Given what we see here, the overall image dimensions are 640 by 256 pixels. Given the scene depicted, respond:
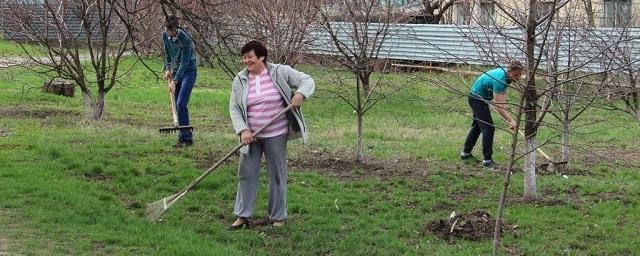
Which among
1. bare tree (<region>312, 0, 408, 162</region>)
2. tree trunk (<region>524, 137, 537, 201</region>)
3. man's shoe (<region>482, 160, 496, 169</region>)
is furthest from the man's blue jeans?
tree trunk (<region>524, 137, 537, 201</region>)

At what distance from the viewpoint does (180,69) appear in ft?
32.8

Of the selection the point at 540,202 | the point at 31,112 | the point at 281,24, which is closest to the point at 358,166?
the point at 540,202

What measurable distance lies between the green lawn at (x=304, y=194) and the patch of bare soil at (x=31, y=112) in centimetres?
16

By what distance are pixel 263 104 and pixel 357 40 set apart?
4.21m

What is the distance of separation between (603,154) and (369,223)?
546 centimetres

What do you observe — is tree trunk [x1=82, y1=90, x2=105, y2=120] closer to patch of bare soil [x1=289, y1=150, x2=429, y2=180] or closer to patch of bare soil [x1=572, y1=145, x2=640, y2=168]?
patch of bare soil [x1=289, y1=150, x2=429, y2=180]

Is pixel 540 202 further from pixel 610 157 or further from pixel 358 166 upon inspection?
pixel 610 157

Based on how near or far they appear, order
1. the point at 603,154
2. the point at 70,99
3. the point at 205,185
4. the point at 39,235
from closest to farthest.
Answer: the point at 39,235
the point at 205,185
the point at 603,154
the point at 70,99

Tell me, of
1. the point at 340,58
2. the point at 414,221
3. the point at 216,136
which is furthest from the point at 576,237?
the point at 340,58

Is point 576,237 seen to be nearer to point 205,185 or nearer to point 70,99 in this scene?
point 205,185

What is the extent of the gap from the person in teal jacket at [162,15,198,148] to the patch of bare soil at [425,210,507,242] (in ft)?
14.4

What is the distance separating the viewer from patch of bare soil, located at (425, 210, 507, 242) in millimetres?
6270

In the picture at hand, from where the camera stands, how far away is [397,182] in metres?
8.48

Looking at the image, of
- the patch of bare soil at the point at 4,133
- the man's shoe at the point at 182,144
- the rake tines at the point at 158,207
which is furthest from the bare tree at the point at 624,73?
the patch of bare soil at the point at 4,133
